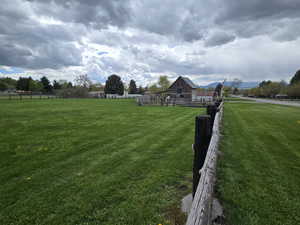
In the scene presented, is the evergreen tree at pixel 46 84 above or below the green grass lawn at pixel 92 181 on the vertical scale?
above

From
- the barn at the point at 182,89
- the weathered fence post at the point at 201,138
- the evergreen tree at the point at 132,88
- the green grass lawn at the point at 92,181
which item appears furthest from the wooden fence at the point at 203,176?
the evergreen tree at the point at 132,88

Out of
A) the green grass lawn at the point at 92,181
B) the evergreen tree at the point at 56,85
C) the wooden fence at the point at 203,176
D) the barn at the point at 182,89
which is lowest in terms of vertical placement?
the green grass lawn at the point at 92,181

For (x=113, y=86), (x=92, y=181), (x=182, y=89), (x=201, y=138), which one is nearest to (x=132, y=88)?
(x=113, y=86)

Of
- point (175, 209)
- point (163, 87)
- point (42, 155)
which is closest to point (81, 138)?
point (42, 155)

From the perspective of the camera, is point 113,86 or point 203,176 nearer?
point 203,176

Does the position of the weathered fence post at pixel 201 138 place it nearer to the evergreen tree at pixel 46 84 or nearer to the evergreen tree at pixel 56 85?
the evergreen tree at pixel 46 84

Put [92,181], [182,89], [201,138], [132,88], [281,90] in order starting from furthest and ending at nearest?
[132,88] < [281,90] < [182,89] < [92,181] < [201,138]

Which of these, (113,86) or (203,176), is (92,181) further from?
(113,86)

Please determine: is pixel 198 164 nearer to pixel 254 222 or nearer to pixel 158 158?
pixel 254 222

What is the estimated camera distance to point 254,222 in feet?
7.12

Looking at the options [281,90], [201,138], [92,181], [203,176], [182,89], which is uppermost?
[281,90]

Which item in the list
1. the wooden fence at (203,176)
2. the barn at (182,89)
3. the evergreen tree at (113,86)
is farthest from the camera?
the evergreen tree at (113,86)

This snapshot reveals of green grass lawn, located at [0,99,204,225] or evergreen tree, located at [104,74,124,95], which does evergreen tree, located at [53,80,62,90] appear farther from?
green grass lawn, located at [0,99,204,225]

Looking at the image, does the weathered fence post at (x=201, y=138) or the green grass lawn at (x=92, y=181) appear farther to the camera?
the green grass lawn at (x=92, y=181)
